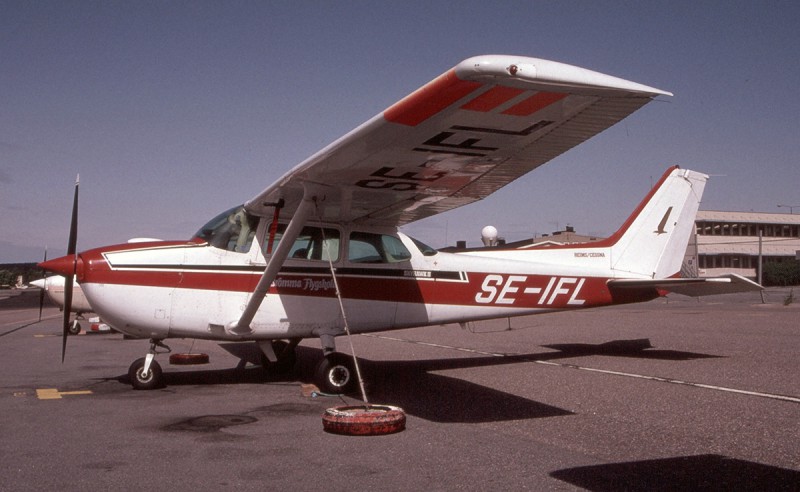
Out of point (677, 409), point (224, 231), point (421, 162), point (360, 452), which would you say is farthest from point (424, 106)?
point (224, 231)

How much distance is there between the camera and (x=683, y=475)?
4039 millimetres

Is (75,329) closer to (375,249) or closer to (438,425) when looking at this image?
(375,249)

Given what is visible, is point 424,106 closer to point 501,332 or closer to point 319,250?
point 319,250

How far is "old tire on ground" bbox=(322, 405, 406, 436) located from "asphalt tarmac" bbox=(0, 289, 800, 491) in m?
0.08

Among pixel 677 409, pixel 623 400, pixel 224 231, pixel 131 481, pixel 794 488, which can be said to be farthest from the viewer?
pixel 224 231

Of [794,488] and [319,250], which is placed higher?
[319,250]

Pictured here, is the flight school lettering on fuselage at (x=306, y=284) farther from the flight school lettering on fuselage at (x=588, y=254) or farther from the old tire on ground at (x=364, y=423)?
the flight school lettering on fuselage at (x=588, y=254)

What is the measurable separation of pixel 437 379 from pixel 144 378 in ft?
12.2

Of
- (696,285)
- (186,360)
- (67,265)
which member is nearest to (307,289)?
(67,265)

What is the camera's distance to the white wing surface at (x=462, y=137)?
407 centimetres

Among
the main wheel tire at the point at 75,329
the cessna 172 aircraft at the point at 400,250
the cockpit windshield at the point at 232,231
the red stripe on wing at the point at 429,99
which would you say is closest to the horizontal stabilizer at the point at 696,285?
the cessna 172 aircraft at the point at 400,250

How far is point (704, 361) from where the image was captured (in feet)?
31.5

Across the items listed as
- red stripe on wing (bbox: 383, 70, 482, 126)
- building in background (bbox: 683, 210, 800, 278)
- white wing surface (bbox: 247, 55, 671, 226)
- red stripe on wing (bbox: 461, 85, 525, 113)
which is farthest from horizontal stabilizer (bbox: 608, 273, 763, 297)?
building in background (bbox: 683, 210, 800, 278)

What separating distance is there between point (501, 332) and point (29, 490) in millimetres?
13542
